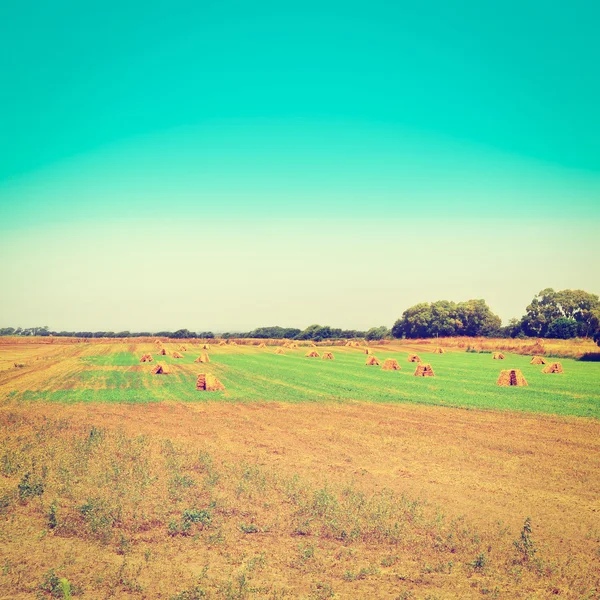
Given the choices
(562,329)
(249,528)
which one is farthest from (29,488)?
(562,329)

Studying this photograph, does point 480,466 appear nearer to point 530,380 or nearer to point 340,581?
point 340,581

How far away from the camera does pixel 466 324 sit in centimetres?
11194

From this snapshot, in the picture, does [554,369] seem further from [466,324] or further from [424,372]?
[466,324]

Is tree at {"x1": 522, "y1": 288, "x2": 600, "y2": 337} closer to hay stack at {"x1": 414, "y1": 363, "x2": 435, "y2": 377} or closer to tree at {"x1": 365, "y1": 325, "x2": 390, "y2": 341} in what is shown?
tree at {"x1": 365, "y1": 325, "x2": 390, "y2": 341}

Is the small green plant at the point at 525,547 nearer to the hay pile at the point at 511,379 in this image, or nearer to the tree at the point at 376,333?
the hay pile at the point at 511,379

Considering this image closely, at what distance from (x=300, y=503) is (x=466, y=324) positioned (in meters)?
108

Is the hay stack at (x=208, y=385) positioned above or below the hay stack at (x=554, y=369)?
above

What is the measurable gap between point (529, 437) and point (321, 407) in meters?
9.55

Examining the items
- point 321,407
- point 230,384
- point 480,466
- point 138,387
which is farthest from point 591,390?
point 138,387

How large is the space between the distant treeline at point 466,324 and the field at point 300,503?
8633 centimetres

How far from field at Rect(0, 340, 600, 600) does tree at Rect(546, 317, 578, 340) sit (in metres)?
80.2

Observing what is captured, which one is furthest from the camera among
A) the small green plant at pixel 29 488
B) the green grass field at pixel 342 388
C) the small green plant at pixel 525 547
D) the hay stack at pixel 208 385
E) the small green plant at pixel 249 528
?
the hay stack at pixel 208 385

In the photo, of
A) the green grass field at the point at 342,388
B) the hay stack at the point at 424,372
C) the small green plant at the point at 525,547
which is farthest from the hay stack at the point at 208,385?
the small green plant at the point at 525,547

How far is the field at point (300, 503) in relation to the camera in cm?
747
